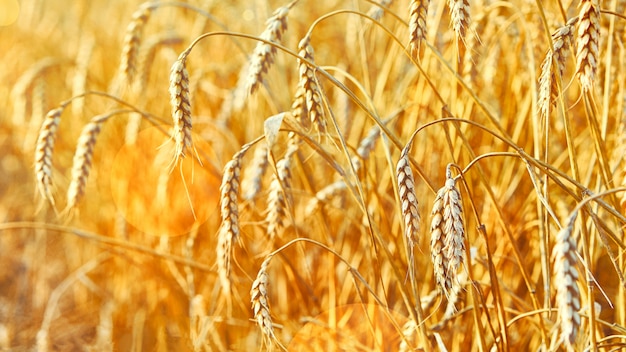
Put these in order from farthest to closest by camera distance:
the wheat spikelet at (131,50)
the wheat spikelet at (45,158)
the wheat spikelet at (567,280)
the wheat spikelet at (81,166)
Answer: the wheat spikelet at (131,50), the wheat spikelet at (81,166), the wheat spikelet at (45,158), the wheat spikelet at (567,280)

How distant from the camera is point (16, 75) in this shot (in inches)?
149

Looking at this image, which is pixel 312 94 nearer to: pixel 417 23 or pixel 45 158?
pixel 417 23

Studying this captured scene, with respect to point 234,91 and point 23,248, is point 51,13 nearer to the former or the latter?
point 23,248

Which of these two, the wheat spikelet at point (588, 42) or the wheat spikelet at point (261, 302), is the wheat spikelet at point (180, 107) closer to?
the wheat spikelet at point (261, 302)

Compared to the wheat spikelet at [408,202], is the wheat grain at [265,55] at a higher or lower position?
higher

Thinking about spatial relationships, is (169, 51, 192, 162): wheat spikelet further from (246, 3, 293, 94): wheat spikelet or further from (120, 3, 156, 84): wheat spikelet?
(120, 3, 156, 84): wheat spikelet

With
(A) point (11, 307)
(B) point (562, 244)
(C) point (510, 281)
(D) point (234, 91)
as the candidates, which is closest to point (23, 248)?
(A) point (11, 307)

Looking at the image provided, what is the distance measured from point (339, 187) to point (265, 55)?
489mm

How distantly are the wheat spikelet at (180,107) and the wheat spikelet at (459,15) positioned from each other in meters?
0.45

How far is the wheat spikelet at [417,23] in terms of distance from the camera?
99 cm

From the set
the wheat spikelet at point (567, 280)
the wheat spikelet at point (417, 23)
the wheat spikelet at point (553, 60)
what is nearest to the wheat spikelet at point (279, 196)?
the wheat spikelet at point (417, 23)

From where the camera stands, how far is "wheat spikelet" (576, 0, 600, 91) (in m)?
0.93

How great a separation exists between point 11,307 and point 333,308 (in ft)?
5.42

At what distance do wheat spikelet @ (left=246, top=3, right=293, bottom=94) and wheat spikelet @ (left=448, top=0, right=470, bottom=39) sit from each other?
0.41 meters
